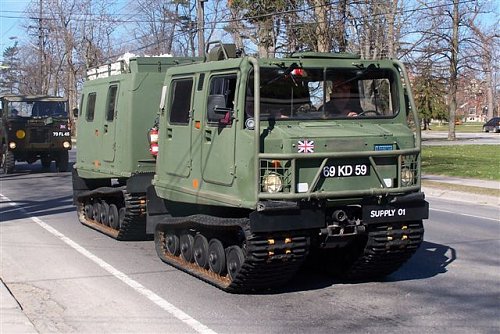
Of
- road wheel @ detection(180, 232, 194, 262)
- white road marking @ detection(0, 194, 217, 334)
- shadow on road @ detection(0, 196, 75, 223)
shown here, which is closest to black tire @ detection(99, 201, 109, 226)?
white road marking @ detection(0, 194, 217, 334)

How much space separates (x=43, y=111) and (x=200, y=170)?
61.9 feet

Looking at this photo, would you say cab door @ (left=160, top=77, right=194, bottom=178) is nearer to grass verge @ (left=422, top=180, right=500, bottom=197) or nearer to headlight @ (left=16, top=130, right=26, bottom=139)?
grass verge @ (left=422, top=180, right=500, bottom=197)

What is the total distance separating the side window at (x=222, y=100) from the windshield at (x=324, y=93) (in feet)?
0.83

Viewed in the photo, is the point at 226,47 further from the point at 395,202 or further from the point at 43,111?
the point at 43,111

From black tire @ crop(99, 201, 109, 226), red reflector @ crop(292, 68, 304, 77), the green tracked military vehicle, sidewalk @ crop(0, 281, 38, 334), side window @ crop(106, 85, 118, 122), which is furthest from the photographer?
black tire @ crop(99, 201, 109, 226)

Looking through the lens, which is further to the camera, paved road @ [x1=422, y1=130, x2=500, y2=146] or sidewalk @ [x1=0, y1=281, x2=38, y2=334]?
paved road @ [x1=422, y1=130, x2=500, y2=146]

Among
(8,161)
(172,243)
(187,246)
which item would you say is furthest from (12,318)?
(8,161)

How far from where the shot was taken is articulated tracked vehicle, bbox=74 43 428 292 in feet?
23.3

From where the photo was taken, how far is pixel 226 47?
873 cm

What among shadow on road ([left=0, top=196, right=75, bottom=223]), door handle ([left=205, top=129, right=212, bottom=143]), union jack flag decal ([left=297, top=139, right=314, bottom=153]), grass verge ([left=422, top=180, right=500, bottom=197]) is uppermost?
door handle ([left=205, top=129, right=212, bottom=143])

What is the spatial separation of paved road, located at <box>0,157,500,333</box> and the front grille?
14.0 m

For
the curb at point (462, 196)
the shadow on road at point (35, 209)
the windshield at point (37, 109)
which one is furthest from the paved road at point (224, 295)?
the windshield at point (37, 109)

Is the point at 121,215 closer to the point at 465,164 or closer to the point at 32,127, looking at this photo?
the point at 32,127

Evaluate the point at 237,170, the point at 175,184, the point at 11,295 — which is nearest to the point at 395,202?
the point at 237,170
